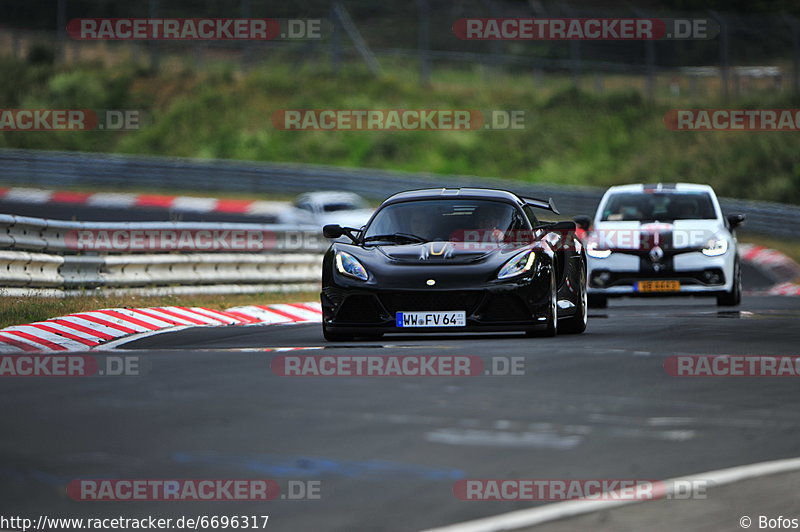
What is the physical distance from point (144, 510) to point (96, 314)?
8873mm

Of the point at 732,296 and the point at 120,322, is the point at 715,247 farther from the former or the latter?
the point at 120,322

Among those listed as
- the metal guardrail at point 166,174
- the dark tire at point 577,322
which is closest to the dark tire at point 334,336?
the dark tire at point 577,322

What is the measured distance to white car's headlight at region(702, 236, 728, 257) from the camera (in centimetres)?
1772

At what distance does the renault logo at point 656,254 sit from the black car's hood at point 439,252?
5.73 m

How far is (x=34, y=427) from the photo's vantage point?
7289 millimetres

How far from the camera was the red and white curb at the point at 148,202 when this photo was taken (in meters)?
37.1

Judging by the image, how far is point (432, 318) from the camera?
11.9 meters

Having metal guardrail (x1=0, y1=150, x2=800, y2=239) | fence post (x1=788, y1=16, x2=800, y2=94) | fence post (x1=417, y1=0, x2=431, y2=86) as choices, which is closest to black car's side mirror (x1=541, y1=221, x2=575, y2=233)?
fence post (x1=788, y1=16, x2=800, y2=94)

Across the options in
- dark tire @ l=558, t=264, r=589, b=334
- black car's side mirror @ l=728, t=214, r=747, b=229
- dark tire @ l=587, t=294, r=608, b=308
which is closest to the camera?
dark tire @ l=558, t=264, r=589, b=334

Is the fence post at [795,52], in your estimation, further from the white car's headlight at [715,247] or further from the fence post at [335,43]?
the white car's headlight at [715,247]

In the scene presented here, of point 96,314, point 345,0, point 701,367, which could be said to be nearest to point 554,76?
point 345,0

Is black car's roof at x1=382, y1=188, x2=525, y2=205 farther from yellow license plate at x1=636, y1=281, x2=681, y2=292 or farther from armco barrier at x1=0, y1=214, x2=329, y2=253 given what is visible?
yellow license plate at x1=636, y1=281, x2=681, y2=292

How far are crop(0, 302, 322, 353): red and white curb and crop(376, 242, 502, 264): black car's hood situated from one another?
8.70ft

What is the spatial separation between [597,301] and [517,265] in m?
6.63
